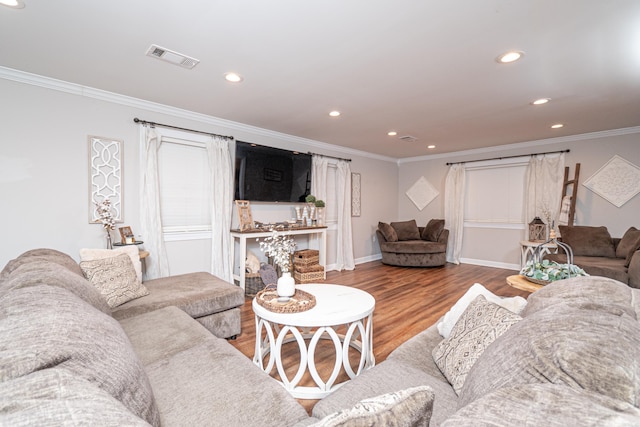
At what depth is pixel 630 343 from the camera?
26.0 inches

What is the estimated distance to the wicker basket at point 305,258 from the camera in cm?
454

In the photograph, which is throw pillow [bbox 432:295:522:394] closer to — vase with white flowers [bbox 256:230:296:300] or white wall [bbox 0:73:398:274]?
vase with white flowers [bbox 256:230:296:300]

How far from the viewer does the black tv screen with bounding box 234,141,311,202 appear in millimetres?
4113

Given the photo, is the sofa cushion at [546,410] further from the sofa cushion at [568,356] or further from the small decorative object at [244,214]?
the small decorative object at [244,214]

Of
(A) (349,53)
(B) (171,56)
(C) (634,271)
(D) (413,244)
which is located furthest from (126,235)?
(C) (634,271)

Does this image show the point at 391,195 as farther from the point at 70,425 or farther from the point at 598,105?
the point at 70,425

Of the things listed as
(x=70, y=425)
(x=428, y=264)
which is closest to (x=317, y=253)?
(x=428, y=264)

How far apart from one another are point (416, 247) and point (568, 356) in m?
5.14

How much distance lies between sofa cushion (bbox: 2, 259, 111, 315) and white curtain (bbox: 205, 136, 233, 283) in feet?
7.17

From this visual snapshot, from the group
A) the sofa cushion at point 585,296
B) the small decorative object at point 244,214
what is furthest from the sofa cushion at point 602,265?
the small decorative object at point 244,214

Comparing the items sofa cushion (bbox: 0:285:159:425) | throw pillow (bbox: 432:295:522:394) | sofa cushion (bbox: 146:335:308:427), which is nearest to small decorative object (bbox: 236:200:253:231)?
sofa cushion (bbox: 146:335:308:427)

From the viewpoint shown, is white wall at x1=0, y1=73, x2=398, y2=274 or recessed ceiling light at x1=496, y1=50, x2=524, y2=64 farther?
white wall at x1=0, y1=73, x2=398, y2=274

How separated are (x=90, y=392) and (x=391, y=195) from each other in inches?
270

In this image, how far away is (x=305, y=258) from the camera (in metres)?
4.57
